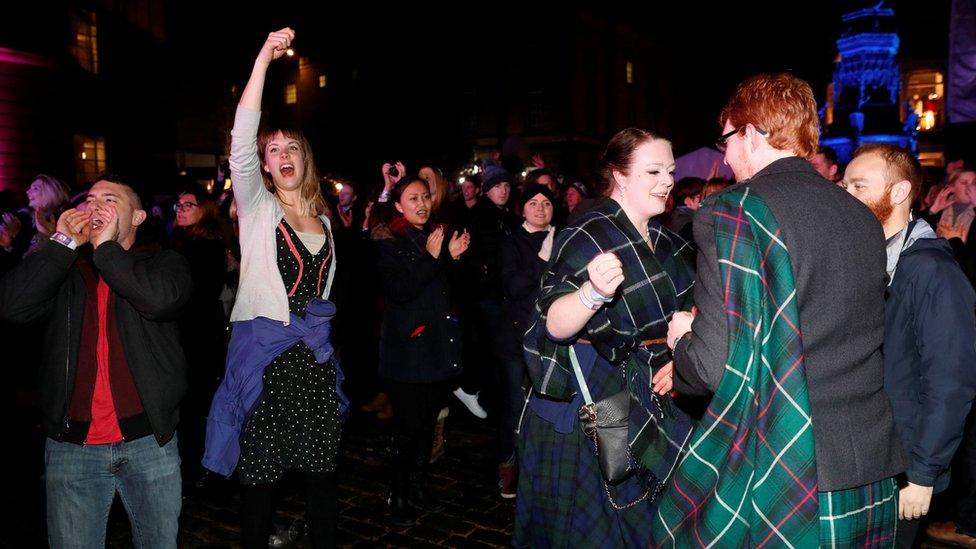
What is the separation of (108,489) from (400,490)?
2321 mm

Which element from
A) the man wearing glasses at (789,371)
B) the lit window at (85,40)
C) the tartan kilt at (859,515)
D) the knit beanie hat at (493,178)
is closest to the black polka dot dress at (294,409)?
the man wearing glasses at (789,371)

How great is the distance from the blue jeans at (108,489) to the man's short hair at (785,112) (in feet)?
10.4

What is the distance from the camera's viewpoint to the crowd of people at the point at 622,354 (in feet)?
7.80

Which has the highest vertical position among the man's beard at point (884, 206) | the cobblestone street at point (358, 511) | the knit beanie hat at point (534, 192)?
the knit beanie hat at point (534, 192)

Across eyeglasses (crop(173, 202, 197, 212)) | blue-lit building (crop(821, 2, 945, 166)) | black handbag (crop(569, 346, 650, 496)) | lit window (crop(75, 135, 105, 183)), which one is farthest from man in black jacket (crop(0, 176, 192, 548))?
blue-lit building (crop(821, 2, 945, 166))

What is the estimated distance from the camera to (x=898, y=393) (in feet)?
10.8

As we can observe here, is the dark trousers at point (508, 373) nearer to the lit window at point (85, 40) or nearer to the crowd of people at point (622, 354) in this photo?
the crowd of people at point (622, 354)

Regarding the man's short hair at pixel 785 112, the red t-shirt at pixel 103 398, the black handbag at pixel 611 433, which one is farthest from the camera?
the red t-shirt at pixel 103 398

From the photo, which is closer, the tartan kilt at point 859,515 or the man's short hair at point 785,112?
the tartan kilt at point 859,515

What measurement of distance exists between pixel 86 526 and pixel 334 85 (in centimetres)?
4346

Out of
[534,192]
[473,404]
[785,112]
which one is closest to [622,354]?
[785,112]

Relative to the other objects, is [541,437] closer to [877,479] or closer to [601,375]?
[601,375]

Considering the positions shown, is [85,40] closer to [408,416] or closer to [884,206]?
[408,416]

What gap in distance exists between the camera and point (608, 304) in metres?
3.20
